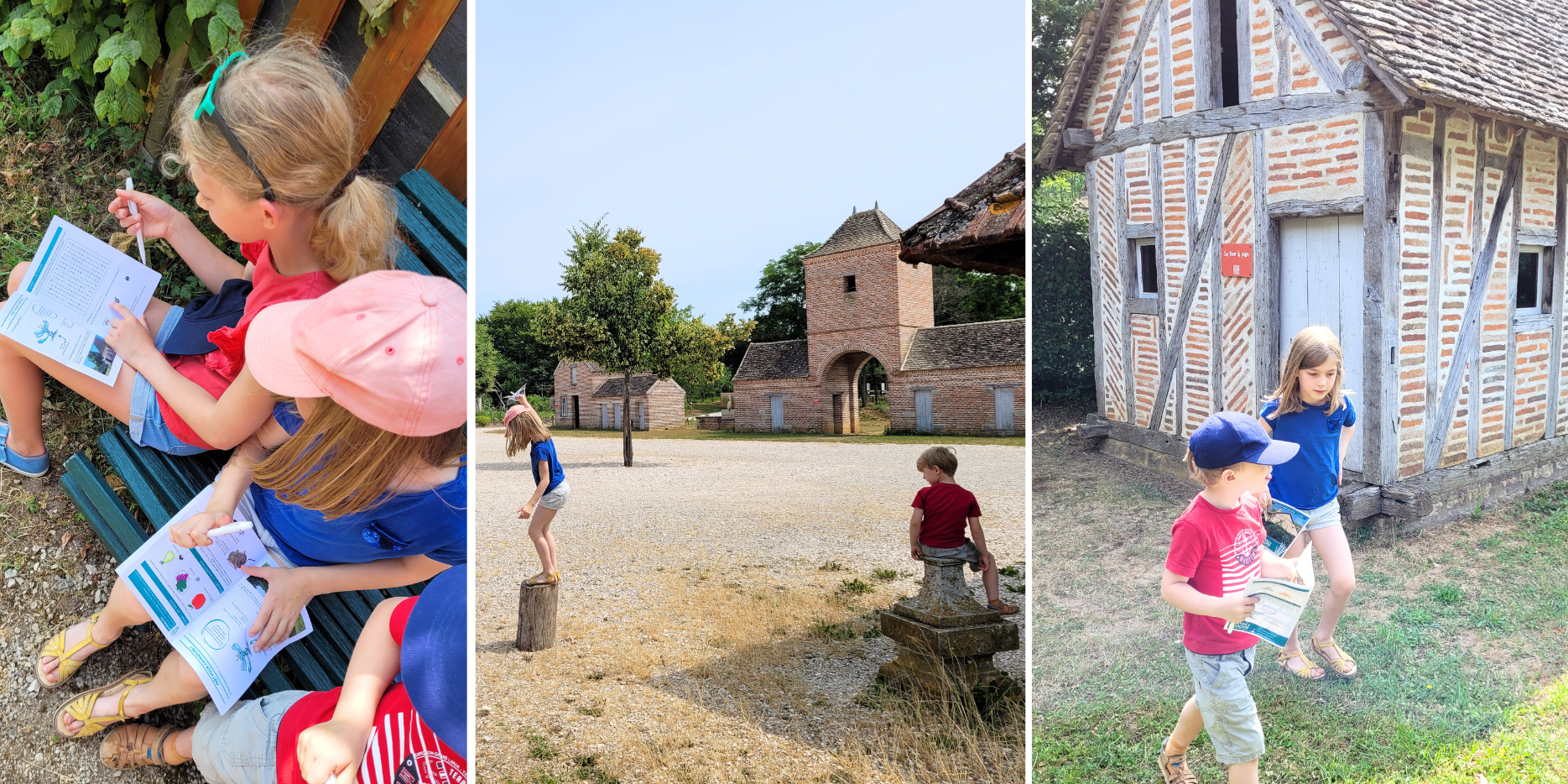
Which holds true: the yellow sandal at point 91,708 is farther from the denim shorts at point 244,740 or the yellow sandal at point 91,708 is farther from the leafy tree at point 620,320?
the leafy tree at point 620,320

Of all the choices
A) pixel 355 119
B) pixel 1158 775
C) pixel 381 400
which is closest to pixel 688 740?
pixel 1158 775

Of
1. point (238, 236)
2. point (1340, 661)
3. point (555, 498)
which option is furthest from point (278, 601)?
point (1340, 661)

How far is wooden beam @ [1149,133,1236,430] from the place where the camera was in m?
2.12

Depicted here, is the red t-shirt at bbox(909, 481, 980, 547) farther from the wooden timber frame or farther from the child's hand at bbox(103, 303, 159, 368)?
the child's hand at bbox(103, 303, 159, 368)

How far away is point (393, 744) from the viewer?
6.41 feet

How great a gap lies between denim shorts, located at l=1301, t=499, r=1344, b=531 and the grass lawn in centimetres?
10

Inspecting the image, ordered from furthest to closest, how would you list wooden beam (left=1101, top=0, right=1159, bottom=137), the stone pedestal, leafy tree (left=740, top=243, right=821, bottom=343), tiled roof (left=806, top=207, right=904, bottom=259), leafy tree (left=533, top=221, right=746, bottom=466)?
leafy tree (left=533, top=221, right=746, bottom=466) → leafy tree (left=740, top=243, right=821, bottom=343) → tiled roof (left=806, top=207, right=904, bottom=259) → the stone pedestal → wooden beam (left=1101, top=0, right=1159, bottom=137)

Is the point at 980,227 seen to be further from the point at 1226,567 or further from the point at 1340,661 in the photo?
the point at 1340,661

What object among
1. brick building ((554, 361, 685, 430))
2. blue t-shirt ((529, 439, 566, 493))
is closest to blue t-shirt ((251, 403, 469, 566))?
blue t-shirt ((529, 439, 566, 493))

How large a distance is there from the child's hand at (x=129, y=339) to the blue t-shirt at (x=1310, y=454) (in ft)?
9.96

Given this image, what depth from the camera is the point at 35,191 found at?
2.38 metres

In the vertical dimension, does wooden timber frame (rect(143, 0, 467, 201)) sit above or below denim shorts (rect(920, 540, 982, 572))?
above

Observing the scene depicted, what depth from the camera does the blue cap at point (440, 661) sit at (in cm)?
194

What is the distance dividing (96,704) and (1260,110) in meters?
3.77
